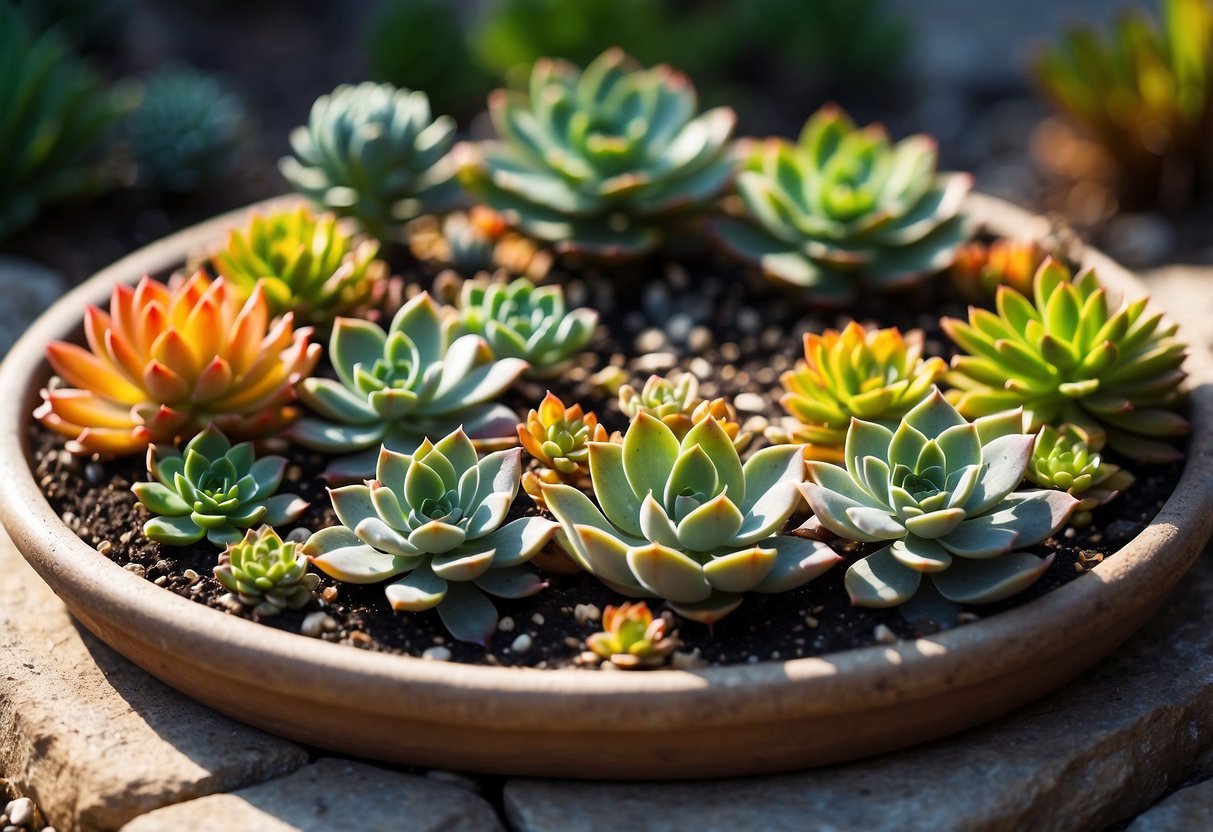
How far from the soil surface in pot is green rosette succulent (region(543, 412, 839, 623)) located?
0.08m

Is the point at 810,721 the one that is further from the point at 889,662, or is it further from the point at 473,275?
the point at 473,275

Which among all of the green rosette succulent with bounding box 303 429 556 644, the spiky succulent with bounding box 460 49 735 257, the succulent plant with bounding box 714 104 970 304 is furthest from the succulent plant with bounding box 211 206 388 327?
the succulent plant with bounding box 714 104 970 304

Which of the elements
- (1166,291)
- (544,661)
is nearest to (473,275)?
(544,661)

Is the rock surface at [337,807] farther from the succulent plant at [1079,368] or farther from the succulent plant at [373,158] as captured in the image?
the succulent plant at [373,158]

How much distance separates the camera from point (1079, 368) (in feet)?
6.94

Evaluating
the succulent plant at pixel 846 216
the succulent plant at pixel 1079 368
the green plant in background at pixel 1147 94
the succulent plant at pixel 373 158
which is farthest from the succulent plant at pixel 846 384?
the green plant in background at pixel 1147 94

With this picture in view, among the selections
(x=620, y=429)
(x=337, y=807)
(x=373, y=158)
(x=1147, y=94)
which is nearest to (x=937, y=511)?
(x=620, y=429)

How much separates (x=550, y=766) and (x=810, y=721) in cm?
36

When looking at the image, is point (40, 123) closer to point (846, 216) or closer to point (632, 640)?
point (846, 216)

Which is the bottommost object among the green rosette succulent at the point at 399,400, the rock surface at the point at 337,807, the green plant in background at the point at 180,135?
the rock surface at the point at 337,807

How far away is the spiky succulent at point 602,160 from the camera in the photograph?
101 inches

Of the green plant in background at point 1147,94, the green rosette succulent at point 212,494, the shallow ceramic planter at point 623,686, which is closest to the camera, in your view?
the shallow ceramic planter at point 623,686

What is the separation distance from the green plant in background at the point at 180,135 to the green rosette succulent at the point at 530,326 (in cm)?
144

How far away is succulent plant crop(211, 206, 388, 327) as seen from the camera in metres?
2.35
